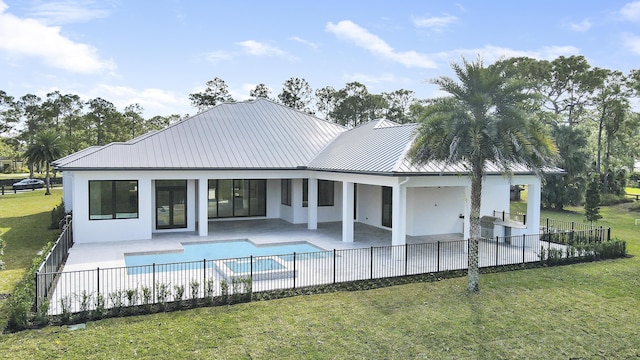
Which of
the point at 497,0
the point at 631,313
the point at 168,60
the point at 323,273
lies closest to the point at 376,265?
the point at 323,273

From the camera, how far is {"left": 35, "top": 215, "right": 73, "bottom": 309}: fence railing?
1046 cm

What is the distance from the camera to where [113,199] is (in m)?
19.4

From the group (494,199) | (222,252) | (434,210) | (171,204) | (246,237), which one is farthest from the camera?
(171,204)

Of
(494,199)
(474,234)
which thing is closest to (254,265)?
(474,234)

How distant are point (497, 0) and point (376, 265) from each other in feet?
37.7

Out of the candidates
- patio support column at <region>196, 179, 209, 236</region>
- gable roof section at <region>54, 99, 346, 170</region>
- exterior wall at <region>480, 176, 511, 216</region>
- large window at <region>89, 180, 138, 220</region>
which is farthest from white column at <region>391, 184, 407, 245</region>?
large window at <region>89, 180, 138, 220</region>

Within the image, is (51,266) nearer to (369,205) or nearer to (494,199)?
(369,205)

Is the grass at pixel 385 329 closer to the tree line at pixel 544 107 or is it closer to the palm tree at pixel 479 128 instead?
the palm tree at pixel 479 128

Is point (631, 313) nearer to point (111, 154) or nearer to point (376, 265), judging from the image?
point (376, 265)

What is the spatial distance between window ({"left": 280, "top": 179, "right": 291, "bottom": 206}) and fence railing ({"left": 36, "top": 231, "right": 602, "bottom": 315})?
878 cm

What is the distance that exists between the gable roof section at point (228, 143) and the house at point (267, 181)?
56mm

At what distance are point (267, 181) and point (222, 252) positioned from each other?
28.5ft

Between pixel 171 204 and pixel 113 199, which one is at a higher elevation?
pixel 113 199

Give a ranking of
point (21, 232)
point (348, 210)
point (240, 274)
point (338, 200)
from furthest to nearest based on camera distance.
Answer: point (338, 200) → point (21, 232) → point (348, 210) → point (240, 274)
